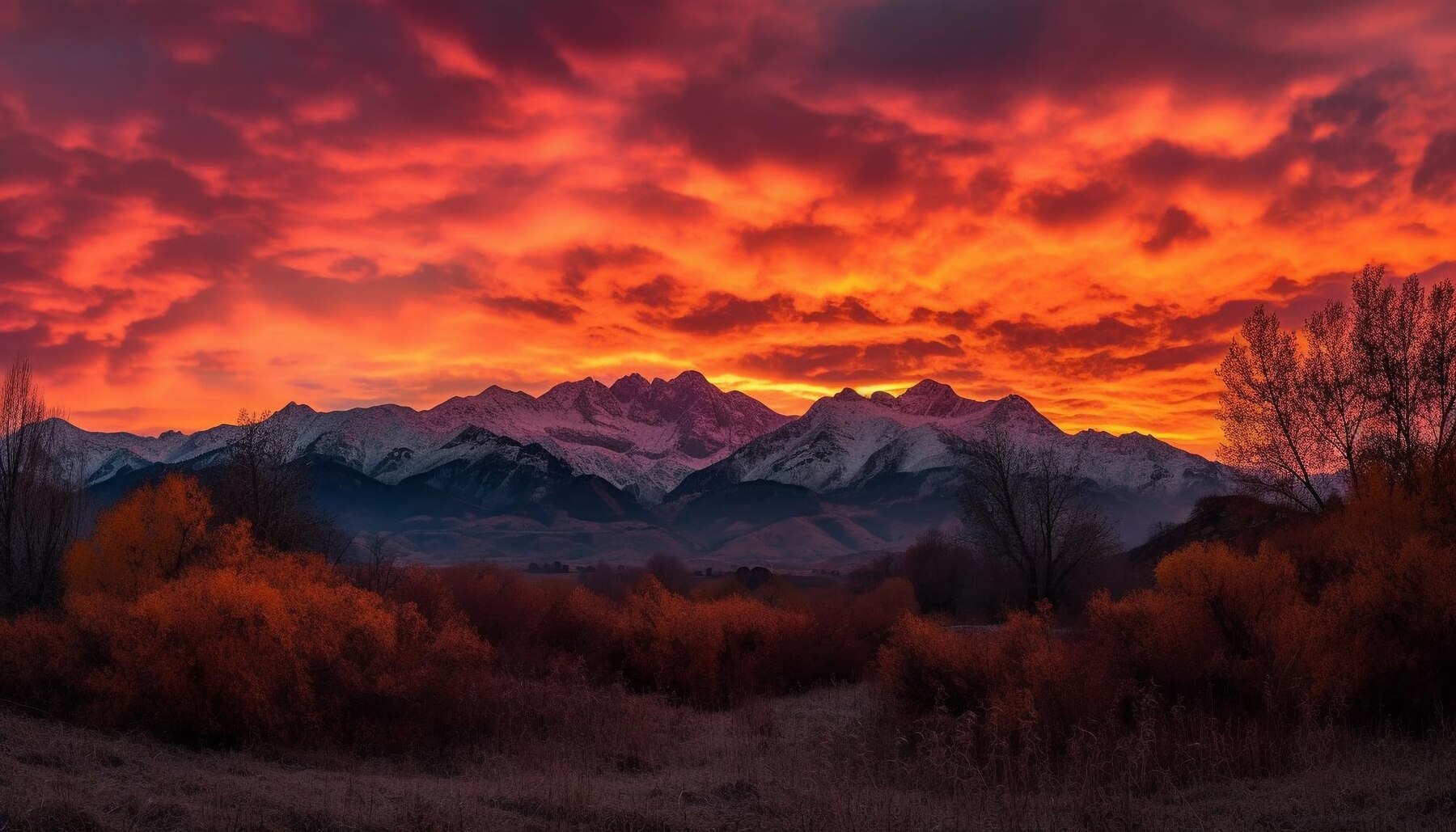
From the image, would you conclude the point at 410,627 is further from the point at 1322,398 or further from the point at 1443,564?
the point at 1322,398

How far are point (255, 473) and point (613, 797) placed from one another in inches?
1211

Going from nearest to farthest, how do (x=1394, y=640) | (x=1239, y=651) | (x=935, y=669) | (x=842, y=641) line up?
1. (x=1394, y=640)
2. (x=1239, y=651)
3. (x=935, y=669)
4. (x=842, y=641)

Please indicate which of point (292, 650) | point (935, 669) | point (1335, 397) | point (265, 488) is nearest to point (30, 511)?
point (265, 488)

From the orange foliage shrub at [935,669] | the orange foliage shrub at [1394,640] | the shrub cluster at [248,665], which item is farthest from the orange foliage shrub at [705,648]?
the orange foliage shrub at [1394,640]

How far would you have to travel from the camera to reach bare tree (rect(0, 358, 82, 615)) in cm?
3906

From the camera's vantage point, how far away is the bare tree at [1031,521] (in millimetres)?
53562

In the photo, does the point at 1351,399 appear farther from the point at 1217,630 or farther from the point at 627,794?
the point at 627,794

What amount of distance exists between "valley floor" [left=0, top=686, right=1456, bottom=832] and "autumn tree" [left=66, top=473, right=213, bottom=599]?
9.50m

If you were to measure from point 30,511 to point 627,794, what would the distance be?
43.2m

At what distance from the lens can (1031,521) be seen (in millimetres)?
54969

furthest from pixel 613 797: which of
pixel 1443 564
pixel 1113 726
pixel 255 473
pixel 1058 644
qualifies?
pixel 255 473

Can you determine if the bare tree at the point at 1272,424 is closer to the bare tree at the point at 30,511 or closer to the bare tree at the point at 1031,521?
the bare tree at the point at 1031,521

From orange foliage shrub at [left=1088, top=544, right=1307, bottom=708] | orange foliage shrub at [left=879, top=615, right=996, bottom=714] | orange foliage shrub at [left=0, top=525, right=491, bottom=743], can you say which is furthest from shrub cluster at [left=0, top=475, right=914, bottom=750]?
orange foliage shrub at [left=1088, top=544, right=1307, bottom=708]

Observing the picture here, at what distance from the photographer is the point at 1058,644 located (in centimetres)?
2370
